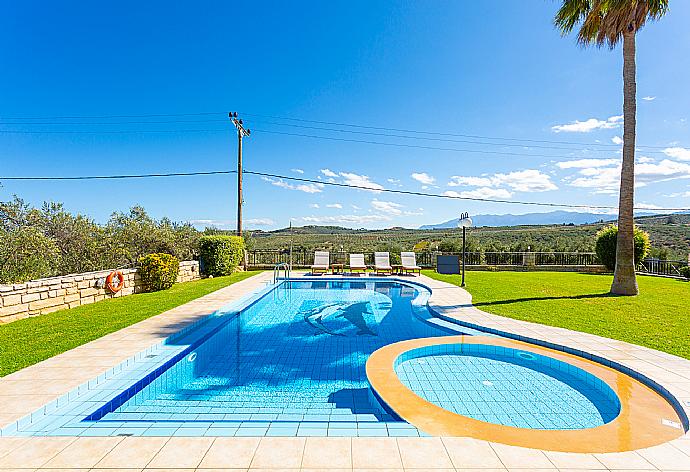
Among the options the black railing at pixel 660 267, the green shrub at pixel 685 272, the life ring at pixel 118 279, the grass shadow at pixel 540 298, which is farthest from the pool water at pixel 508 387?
the black railing at pixel 660 267

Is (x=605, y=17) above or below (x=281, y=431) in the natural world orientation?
above

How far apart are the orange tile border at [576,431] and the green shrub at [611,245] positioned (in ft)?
44.0

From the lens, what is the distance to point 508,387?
14.6 ft

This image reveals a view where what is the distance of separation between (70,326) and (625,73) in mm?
13819

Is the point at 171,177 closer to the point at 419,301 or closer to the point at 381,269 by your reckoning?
the point at 381,269

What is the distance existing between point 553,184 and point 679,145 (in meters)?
8.39

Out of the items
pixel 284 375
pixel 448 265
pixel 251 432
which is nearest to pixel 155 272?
pixel 284 375

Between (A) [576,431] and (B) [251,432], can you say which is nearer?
(B) [251,432]

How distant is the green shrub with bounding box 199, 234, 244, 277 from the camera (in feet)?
47.0

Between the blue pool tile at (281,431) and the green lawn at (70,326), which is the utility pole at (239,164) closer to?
the green lawn at (70,326)

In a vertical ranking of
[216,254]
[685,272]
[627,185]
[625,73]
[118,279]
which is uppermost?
[625,73]

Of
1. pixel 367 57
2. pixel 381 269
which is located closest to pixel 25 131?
pixel 367 57

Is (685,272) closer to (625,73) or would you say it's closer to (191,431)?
(625,73)

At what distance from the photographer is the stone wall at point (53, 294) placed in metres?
6.79
